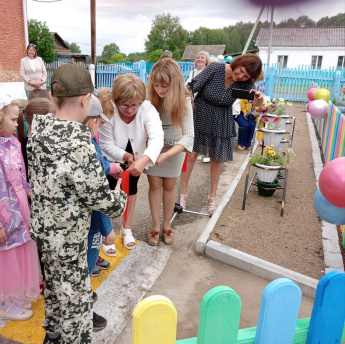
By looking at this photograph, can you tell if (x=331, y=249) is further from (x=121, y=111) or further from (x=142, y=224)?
(x=121, y=111)

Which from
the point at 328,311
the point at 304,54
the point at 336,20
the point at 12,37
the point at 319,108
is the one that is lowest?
the point at 328,311

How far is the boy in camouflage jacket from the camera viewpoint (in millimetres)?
1522

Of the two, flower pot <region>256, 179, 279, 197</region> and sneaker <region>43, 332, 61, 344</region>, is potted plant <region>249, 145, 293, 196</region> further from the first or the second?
sneaker <region>43, 332, 61, 344</region>

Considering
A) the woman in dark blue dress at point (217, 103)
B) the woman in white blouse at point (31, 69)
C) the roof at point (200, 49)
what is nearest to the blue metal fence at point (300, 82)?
the woman in white blouse at point (31, 69)

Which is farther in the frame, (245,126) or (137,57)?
(137,57)

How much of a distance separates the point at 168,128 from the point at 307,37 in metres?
38.4

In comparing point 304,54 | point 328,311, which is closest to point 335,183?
point 328,311

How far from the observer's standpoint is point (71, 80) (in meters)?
1.54

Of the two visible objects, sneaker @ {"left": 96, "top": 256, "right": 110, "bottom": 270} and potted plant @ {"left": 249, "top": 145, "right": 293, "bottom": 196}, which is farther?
potted plant @ {"left": 249, "top": 145, "right": 293, "bottom": 196}

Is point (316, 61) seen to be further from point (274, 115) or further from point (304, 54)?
point (274, 115)

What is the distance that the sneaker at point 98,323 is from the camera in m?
2.24

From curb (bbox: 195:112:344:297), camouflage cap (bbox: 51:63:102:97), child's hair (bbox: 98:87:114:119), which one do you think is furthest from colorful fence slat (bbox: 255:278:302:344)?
child's hair (bbox: 98:87:114:119)

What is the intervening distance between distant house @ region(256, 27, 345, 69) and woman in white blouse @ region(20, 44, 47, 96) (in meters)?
33.3

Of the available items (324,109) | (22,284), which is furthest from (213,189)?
(324,109)
